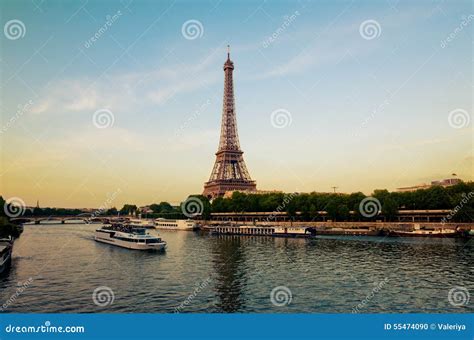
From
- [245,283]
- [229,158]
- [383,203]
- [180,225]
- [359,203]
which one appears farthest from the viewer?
[229,158]

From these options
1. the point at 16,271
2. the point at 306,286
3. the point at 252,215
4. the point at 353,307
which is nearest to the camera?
the point at 353,307

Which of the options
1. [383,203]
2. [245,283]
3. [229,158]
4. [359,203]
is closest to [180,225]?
[229,158]

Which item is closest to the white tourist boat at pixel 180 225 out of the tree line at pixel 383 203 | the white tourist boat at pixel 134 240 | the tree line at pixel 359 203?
the tree line at pixel 359 203

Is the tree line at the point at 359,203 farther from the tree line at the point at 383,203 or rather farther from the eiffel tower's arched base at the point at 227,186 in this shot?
the eiffel tower's arched base at the point at 227,186

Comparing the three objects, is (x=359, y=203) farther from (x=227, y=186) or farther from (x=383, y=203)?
(x=227, y=186)

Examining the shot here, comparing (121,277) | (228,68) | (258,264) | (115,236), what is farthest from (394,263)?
(228,68)

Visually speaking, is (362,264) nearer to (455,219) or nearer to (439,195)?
(455,219)
